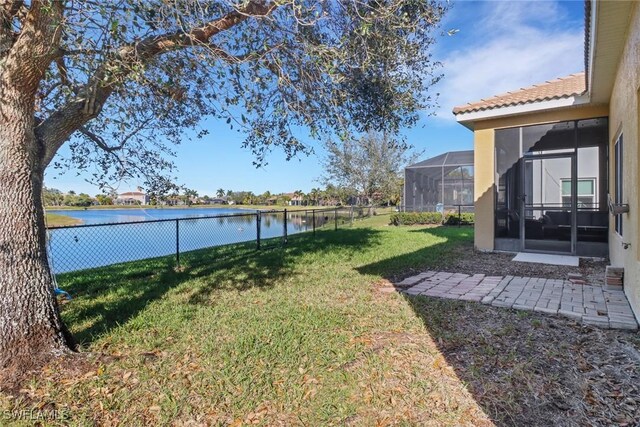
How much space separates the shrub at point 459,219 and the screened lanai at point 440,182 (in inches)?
94.7

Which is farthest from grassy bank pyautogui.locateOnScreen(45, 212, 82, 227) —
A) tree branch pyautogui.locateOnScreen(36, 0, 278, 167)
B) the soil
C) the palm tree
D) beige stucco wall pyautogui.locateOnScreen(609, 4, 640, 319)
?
the palm tree

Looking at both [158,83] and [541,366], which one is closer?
[541,366]

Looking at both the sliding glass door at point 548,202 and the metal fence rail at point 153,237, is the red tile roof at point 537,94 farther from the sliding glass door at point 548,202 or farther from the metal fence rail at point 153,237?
the metal fence rail at point 153,237

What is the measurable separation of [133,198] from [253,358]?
148 inches

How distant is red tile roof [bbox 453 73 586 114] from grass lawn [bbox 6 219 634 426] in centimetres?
514

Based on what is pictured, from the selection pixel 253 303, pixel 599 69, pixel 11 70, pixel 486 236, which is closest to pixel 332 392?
pixel 253 303

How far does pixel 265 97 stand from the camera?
472 cm

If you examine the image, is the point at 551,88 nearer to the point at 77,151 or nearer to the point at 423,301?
the point at 423,301

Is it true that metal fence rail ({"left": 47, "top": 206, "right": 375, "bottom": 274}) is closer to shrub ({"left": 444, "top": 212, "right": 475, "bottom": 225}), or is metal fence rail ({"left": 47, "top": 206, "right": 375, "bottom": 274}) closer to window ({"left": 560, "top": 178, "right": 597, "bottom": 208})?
window ({"left": 560, "top": 178, "right": 597, "bottom": 208})

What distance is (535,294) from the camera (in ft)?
15.2

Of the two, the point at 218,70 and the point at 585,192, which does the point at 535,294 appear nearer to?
the point at 585,192

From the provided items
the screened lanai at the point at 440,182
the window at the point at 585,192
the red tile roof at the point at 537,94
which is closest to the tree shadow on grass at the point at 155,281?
the red tile roof at the point at 537,94

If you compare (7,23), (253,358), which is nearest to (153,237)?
(7,23)

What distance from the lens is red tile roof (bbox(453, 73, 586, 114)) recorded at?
694 centimetres
